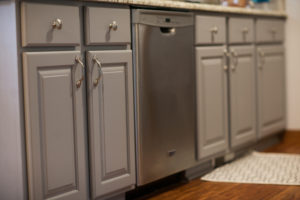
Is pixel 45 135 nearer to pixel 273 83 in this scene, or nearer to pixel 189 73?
pixel 189 73

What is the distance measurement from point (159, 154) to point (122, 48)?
0.56 metres

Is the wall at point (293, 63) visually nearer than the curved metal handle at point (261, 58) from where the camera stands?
No

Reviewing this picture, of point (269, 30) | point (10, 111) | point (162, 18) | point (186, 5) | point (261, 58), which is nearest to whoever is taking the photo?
point (10, 111)

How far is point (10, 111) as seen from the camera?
1.86 m

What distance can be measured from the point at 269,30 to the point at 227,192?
158 cm

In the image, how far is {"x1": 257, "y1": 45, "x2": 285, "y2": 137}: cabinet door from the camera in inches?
141

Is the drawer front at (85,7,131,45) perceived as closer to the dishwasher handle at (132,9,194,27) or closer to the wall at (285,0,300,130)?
the dishwasher handle at (132,9,194,27)

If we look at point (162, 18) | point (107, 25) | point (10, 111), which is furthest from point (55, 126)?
point (162, 18)

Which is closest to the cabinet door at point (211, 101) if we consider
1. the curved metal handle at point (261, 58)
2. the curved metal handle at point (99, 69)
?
the curved metal handle at point (261, 58)

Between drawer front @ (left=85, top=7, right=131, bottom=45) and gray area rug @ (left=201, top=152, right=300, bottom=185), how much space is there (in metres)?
1.01

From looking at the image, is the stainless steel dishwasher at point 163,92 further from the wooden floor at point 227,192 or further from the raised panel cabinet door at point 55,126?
the raised panel cabinet door at point 55,126

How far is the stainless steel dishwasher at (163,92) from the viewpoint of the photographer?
236cm

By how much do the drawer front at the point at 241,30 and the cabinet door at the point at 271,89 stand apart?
0.58 ft

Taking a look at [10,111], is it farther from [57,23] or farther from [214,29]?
[214,29]
